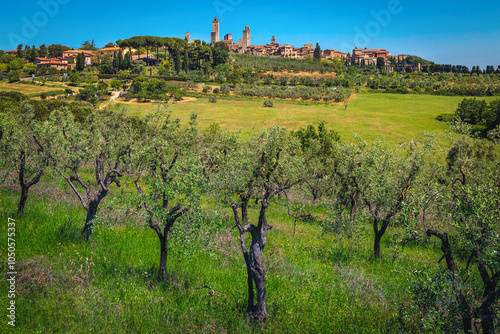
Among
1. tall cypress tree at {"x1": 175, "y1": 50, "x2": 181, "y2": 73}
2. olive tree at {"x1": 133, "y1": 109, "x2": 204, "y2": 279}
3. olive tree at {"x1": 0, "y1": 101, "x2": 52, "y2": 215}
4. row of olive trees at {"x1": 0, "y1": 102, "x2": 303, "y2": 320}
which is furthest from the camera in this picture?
tall cypress tree at {"x1": 175, "y1": 50, "x2": 181, "y2": 73}

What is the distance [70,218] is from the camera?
586 inches

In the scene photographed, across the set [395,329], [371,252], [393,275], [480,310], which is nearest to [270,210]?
[371,252]

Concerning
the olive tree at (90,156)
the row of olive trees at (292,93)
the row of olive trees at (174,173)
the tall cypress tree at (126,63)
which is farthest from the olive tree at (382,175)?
the tall cypress tree at (126,63)

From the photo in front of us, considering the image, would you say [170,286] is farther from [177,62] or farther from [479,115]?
[177,62]

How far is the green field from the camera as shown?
72312mm

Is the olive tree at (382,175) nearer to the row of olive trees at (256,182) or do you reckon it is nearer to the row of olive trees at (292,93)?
the row of olive trees at (256,182)

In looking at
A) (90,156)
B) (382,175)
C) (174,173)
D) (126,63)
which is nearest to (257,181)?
(174,173)

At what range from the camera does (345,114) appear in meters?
86.4

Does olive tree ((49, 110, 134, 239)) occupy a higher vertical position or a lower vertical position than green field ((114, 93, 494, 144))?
lower

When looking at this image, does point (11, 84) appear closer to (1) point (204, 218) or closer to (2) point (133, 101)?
(2) point (133, 101)

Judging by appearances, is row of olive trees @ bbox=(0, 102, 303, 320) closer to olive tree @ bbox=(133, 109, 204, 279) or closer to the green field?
olive tree @ bbox=(133, 109, 204, 279)

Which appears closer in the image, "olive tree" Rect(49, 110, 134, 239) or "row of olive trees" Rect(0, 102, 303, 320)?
"row of olive trees" Rect(0, 102, 303, 320)

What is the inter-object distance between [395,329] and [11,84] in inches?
4502

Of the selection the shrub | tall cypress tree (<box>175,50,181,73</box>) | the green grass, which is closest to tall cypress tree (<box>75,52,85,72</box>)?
the shrub
